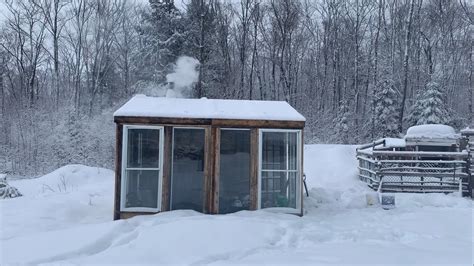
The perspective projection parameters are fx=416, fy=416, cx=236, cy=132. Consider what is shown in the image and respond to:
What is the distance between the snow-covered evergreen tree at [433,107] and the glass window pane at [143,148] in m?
17.6

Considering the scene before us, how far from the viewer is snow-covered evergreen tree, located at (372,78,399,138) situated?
23484mm

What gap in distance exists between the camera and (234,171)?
816 cm

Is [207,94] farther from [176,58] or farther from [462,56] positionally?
[462,56]

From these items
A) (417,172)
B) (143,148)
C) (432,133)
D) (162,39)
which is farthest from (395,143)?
(162,39)

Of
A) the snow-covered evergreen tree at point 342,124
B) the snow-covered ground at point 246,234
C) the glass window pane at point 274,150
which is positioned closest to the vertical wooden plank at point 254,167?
the glass window pane at point 274,150

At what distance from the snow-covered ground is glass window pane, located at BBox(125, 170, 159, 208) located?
1.67ft

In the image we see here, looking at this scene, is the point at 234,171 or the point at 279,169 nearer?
the point at 234,171

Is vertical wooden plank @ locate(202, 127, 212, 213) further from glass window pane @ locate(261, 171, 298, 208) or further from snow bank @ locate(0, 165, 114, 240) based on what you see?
snow bank @ locate(0, 165, 114, 240)

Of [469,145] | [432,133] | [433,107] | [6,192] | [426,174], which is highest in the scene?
[433,107]

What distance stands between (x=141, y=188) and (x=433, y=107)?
18.4 metres

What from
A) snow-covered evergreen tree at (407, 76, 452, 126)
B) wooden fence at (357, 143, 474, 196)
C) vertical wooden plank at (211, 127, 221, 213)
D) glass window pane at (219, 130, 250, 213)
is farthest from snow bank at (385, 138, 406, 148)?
vertical wooden plank at (211, 127, 221, 213)

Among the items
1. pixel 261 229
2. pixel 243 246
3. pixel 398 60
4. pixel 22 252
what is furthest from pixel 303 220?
pixel 398 60

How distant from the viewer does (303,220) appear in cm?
767

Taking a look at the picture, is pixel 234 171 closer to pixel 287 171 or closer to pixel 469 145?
pixel 287 171
